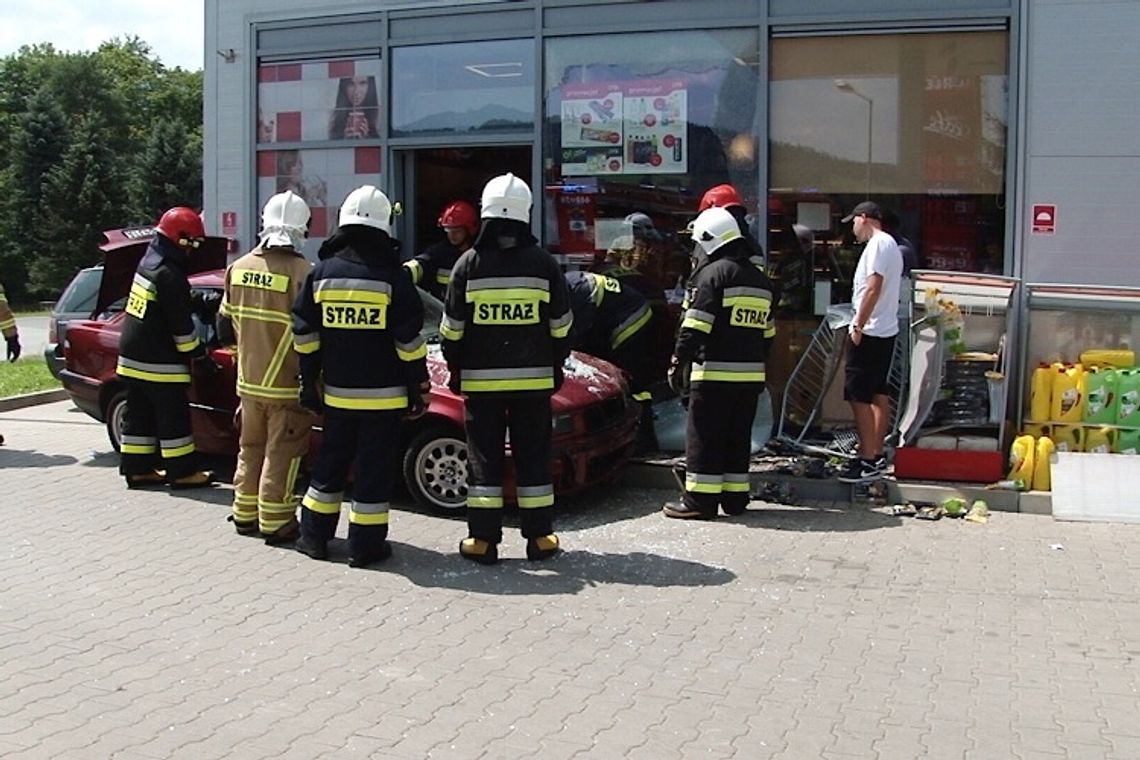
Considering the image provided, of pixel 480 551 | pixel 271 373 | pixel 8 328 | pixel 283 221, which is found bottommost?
pixel 480 551

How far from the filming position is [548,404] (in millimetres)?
6965

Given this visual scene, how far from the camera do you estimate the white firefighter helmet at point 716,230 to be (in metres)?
7.79

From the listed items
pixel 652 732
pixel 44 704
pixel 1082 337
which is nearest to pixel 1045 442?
pixel 1082 337

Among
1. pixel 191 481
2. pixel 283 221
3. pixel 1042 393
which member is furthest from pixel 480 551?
pixel 1042 393

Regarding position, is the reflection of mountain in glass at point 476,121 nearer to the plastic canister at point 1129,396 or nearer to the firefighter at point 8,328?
the firefighter at point 8,328

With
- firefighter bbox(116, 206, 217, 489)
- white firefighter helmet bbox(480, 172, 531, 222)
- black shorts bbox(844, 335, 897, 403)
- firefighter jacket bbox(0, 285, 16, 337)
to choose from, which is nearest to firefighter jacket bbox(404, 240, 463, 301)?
firefighter bbox(116, 206, 217, 489)

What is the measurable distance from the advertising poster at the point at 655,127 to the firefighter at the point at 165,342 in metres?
3.78

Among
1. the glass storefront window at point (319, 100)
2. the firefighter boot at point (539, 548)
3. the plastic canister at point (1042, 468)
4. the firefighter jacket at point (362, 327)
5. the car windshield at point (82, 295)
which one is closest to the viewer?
the firefighter jacket at point (362, 327)

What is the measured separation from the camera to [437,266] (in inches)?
A: 382

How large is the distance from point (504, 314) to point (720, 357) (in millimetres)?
1648

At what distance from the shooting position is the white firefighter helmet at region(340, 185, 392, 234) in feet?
→ 22.0

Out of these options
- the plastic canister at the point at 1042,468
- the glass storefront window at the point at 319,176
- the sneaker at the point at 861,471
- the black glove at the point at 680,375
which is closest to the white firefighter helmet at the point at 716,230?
the black glove at the point at 680,375

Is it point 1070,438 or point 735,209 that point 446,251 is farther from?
point 1070,438

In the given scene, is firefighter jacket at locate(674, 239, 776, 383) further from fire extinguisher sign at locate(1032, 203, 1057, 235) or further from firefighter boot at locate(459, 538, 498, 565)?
fire extinguisher sign at locate(1032, 203, 1057, 235)
